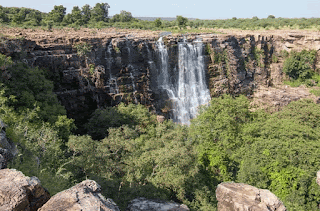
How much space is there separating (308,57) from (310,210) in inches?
1493

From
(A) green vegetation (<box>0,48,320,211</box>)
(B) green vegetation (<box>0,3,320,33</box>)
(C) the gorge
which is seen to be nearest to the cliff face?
(C) the gorge

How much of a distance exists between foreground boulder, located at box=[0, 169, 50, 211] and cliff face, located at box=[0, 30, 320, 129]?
2227 centimetres

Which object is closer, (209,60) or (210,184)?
(210,184)

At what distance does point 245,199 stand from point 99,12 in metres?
58.4

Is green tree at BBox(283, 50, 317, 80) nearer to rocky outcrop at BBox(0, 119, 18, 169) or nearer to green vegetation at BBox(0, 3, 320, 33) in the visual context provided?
green vegetation at BBox(0, 3, 320, 33)

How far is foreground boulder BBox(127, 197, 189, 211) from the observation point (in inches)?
499

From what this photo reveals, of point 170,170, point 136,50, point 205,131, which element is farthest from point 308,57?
point 170,170

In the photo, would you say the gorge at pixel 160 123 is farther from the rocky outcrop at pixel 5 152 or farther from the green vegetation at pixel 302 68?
the green vegetation at pixel 302 68

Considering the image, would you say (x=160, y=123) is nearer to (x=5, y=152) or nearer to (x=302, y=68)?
(x=5, y=152)

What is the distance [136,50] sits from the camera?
36.5 metres

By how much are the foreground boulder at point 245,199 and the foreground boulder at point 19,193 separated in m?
→ 8.21

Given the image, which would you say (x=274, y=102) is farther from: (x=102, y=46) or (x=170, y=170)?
(x=170, y=170)

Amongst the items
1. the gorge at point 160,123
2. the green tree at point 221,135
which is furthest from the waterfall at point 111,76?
the green tree at point 221,135

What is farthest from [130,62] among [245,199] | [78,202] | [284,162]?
[78,202]
